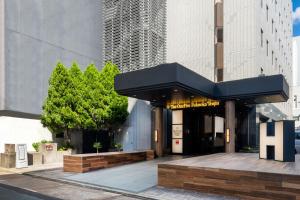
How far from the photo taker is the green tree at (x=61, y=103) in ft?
77.7

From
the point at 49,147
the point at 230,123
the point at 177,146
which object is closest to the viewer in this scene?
the point at 230,123

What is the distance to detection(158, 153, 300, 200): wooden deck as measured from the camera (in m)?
9.38

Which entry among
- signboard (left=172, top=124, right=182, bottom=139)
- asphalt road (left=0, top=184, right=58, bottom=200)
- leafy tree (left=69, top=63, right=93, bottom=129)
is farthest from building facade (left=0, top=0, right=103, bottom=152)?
asphalt road (left=0, top=184, right=58, bottom=200)

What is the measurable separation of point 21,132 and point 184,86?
1576cm

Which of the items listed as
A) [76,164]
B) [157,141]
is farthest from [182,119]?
[76,164]

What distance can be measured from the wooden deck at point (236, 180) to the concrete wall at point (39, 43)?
1711 cm

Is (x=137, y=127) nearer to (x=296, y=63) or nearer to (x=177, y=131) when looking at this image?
(x=177, y=131)

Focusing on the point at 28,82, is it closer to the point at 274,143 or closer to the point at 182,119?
the point at 182,119

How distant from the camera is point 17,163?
19062 mm

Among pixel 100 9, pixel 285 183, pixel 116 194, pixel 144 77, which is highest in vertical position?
pixel 100 9

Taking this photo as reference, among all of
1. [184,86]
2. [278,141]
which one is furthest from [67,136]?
[278,141]

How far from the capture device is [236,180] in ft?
34.0

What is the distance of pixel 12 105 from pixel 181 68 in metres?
15.7

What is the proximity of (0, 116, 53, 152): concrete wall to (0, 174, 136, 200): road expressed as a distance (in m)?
9.94
